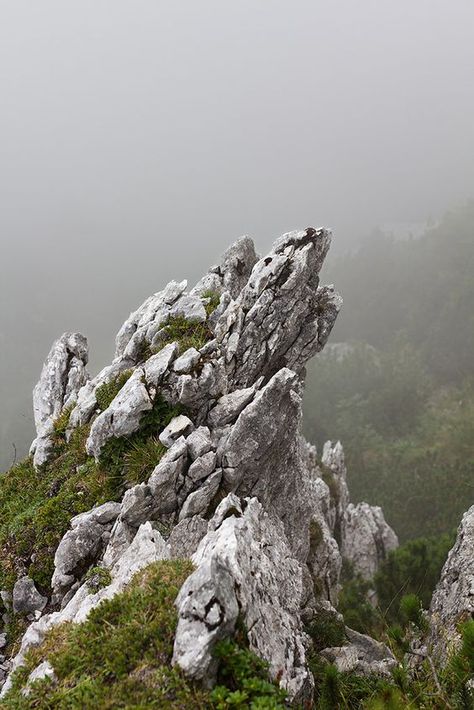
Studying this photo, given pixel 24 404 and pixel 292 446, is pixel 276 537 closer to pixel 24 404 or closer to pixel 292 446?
pixel 292 446

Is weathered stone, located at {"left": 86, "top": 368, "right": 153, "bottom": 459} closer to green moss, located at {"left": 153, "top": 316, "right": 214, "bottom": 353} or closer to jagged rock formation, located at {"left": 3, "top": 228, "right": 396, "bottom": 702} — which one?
jagged rock formation, located at {"left": 3, "top": 228, "right": 396, "bottom": 702}

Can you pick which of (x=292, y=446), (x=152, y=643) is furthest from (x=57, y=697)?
(x=292, y=446)

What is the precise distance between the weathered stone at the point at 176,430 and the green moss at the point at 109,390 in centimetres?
288

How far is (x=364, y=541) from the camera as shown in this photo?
32656 mm

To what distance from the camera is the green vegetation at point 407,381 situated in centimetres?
5044

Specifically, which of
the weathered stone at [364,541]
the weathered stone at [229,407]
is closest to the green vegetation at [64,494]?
the weathered stone at [229,407]

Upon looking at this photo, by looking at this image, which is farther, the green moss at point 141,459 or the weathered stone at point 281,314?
the weathered stone at point 281,314

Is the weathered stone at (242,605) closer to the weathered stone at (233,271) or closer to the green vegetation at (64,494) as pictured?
the green vegetation at (64,494)

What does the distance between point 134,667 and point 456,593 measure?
11467 mm

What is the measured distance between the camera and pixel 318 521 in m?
19.7

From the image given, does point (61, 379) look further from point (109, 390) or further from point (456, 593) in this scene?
point (456, 593)

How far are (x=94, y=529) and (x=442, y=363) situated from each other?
84542 mm

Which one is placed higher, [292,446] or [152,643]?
[292,446]

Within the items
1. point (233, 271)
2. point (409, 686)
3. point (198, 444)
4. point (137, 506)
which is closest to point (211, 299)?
point (233, 271)
